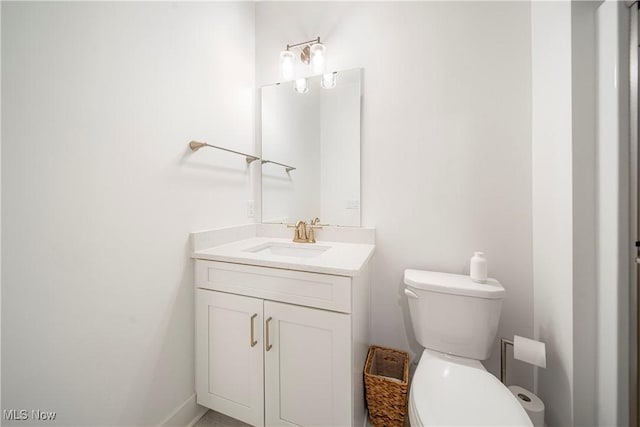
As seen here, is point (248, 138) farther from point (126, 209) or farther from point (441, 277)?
point (441, 277)

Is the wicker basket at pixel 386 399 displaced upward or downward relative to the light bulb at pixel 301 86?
downward

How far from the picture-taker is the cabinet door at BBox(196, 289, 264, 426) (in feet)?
3.53

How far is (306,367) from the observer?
0.99 meters

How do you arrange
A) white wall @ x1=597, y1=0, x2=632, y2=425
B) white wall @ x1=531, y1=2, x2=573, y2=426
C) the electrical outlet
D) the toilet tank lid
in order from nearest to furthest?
1. white wall @ x1=597, y1=0, x2=632, y2=425
2. white wall @ x1=531, y1=2, x2=573, y2=426
3. the toilet tank lid
4. the electrical outlet

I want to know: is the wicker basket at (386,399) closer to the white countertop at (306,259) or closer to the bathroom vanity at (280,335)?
the bathroom vanity at (280,335)

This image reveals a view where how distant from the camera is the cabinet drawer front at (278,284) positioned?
943mm

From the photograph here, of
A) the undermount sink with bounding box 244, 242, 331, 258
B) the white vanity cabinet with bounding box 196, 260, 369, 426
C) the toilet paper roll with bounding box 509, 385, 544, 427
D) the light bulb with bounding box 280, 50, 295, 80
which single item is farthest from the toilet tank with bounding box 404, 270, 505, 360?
the light bulb with bounding box 280, 50, 295, 80

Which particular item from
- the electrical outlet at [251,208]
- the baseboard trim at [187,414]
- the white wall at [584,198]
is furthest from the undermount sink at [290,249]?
the white wall at [584,198]

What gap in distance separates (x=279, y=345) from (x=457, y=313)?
842mm

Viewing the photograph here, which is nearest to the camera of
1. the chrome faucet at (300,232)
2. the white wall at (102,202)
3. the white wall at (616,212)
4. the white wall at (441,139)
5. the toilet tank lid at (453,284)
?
the white wall at (102,202)

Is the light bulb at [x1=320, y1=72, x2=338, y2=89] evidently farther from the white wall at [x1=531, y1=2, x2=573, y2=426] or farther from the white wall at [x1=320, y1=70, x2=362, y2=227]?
the white wall at [x1=531, y1=2, x2=573, y2=426]

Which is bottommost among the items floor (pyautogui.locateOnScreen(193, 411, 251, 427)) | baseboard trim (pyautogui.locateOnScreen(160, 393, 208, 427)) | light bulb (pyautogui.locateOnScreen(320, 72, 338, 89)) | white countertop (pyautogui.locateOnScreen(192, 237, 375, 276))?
floor (pyautogui.locateOnScreen(193, 411, 251, 427))

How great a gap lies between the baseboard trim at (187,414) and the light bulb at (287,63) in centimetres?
200

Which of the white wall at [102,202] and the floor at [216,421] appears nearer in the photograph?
the white wall at [102,202]
